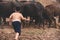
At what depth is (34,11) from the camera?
1445 cm

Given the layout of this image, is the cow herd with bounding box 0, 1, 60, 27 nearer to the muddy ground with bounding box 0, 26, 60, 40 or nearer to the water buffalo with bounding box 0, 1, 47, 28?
the water buffalo with bounding box 0, 1, 47, 28

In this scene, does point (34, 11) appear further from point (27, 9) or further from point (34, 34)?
point (34, 34)

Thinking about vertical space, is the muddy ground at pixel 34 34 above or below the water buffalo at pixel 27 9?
below

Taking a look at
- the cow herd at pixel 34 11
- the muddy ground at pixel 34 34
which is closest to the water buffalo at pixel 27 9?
the cow herd at pixel 34 11

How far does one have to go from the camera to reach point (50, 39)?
11.3 metres

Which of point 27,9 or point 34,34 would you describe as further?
point 27,9

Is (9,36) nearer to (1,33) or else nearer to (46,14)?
(1,33)

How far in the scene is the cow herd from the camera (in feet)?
47.2

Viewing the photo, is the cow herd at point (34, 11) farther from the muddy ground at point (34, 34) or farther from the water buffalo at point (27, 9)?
the muddy ground at point (34, 34)

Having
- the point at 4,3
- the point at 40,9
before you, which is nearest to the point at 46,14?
the point at 40,9

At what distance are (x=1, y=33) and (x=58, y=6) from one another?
14.5ft

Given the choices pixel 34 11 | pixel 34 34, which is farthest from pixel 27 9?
pixel 34 34

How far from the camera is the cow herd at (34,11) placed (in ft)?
47.2

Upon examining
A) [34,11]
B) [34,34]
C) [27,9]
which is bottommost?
[34,34]
